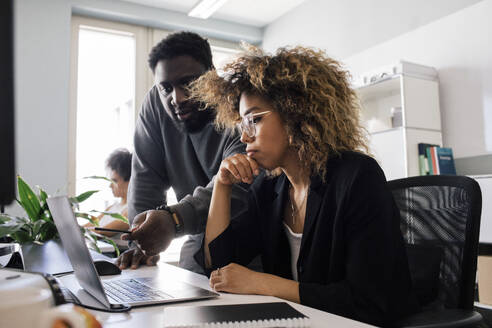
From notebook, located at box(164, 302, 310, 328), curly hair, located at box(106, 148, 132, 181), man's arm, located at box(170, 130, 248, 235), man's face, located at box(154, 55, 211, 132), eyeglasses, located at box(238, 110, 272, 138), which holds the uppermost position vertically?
man's face, located at box(154, 55, 211, 132)

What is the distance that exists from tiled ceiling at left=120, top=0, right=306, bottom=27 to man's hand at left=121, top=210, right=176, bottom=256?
3960 millimetres

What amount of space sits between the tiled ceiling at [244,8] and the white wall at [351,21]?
0.38ft

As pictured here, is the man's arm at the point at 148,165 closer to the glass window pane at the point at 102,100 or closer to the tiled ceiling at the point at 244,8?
the glass window pane at the point at 102,100

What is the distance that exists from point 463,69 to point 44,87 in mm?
3776

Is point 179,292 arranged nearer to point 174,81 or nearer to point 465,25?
point 174,81

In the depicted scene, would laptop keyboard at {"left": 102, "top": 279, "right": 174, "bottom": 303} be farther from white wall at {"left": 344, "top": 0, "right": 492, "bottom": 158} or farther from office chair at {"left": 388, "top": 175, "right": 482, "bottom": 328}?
white wall at {"left": 344, "top": 0, "right": 492, "bottom": 158}

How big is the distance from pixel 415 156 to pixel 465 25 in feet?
3.40

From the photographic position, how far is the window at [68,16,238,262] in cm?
451

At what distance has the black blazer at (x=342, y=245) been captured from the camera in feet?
2.91

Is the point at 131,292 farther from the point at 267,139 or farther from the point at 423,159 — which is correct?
the point at 423,159

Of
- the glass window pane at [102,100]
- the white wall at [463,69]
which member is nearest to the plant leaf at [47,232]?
the white wall at [463,69]

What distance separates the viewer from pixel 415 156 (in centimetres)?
307

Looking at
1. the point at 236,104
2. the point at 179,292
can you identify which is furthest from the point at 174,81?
the point at 179,292

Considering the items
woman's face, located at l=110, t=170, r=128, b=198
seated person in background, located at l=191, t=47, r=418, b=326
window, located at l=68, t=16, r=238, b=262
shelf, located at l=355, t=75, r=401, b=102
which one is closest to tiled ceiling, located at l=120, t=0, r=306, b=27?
window, located at l=68, t=16, r=238, b=262
